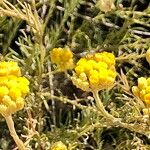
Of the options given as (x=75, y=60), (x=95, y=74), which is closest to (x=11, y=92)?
(x=95, y=74)

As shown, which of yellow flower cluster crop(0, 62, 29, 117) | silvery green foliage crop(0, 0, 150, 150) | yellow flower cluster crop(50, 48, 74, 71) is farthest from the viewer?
silvery green foliage crop(0, 0, 150, 150)

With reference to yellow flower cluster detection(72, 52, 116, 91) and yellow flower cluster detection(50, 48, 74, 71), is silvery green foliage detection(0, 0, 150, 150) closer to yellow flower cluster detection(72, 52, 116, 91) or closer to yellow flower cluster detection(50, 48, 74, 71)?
yellow flower cluster detection(50, 48, 74, 71)

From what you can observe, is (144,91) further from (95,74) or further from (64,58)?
(64,58)

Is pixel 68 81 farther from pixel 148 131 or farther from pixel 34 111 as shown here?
pixel 148 131

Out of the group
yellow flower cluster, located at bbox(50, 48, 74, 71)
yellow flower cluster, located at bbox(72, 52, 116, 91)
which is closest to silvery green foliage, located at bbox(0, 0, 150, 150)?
yellow flower cluster, located at bbox(50, 48, 74, 71)

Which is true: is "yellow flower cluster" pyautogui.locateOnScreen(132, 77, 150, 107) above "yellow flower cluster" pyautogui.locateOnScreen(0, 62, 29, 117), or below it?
below

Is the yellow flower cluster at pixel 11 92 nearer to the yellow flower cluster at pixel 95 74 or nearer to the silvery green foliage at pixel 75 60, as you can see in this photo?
the yellow flower cluster at pixel 95 74
